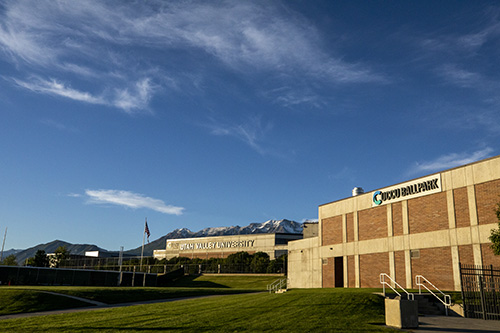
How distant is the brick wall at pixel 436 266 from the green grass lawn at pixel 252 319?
1506cm

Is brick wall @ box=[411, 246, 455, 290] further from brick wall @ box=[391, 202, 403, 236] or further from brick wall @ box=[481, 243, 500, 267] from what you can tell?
brick wall @ box=[391, 202, 403, 236]

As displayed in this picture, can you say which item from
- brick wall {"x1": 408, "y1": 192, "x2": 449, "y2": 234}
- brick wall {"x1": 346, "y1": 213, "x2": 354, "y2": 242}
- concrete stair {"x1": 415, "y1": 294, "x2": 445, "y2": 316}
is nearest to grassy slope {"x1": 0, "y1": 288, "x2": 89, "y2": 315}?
concrete stair {"x1": 415, "y1": 294, "x2": 445, "y2": 316}

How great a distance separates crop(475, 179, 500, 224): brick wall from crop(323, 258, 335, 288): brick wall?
65.3 ft

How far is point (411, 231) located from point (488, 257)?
26.4ft

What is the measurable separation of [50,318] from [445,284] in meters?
31.0

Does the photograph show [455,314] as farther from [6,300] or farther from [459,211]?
[6,300]

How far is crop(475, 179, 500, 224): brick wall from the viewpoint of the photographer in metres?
33.9

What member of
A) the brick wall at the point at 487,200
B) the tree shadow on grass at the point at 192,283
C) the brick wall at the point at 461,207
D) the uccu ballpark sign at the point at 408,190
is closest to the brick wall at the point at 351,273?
the uccu ballpark sign at the point at 408,190

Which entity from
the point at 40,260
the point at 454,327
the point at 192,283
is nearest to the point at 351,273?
the point at 454,327

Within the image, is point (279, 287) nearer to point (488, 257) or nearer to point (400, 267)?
point (400, 267)

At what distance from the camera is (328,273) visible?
5131cm

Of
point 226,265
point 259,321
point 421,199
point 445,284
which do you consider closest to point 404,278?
point 445,284

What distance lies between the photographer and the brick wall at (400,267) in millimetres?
41094

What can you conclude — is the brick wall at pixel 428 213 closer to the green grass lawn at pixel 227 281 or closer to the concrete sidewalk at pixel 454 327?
the concrete sidewalk at pixel 454 327
